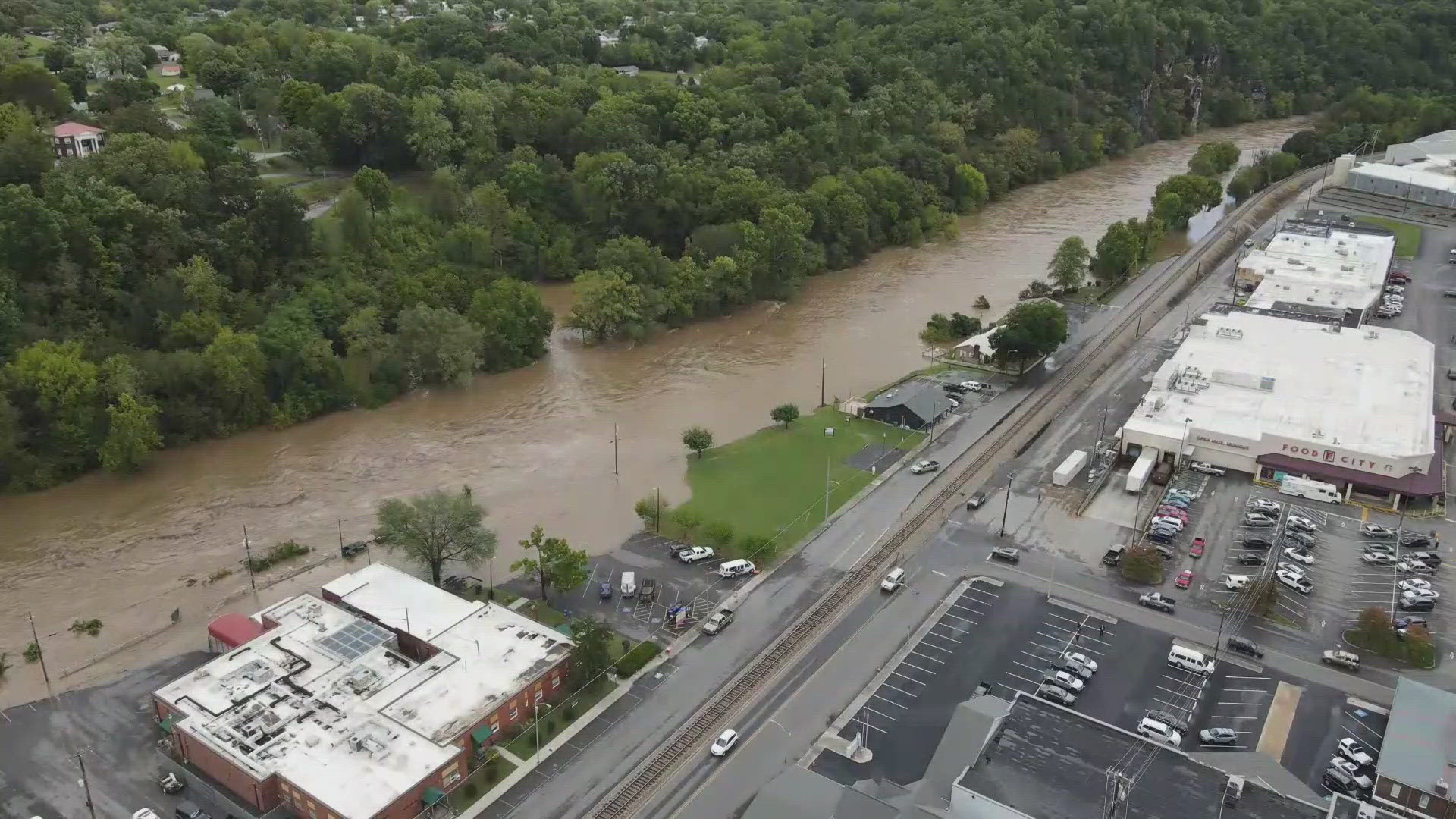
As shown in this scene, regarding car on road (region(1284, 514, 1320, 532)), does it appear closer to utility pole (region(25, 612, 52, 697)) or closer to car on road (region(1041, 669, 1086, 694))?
car on road (region(1041, 669, 1086, 694))

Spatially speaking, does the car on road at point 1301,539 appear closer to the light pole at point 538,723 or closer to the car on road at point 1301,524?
the car on road at point 1301,524

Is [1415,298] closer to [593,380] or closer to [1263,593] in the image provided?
[1263,593]

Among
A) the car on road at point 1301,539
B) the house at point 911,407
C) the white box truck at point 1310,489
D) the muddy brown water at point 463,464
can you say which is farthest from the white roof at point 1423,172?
the car on road at point 1301,539

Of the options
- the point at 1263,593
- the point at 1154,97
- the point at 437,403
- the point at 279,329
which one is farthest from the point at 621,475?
the point at 1154,97

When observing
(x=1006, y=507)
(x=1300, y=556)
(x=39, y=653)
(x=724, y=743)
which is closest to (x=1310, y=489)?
(x=1300, y=556)

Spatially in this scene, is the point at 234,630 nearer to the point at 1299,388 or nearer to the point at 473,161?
the point at 1299,388

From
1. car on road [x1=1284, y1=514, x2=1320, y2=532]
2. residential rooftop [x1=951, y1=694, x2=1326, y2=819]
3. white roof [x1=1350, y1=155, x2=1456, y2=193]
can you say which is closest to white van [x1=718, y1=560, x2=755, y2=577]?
residential rooftop [x1=951, y1=694, x2=1326, y2=819]
